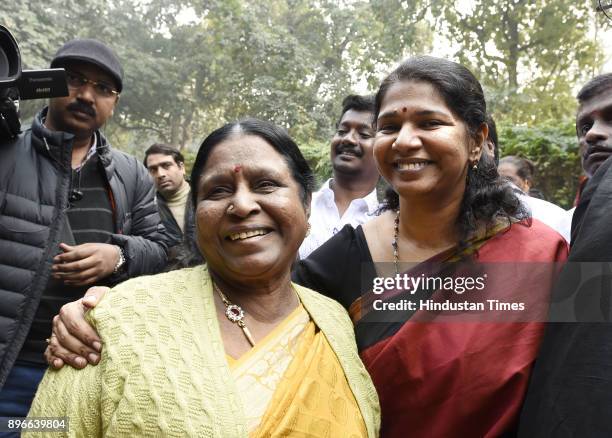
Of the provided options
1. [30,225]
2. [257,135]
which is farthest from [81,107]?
[257,135]

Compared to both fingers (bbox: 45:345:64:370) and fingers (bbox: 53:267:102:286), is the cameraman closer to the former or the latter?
fingers (bbox: 53:267:102:286)

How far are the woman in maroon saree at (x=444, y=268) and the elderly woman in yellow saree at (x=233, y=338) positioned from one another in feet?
0.58

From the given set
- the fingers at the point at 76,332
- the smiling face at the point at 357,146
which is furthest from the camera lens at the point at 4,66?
the smiling face at the point at 357,146

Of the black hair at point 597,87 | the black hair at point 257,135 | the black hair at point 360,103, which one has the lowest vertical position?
the black hair at point 257,135

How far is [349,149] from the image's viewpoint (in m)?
3.68

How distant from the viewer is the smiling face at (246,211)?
5.39ft

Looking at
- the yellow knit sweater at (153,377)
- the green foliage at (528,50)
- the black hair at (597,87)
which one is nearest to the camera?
the yellow knit sweater at (153,377)

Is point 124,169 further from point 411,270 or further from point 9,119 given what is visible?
point 411,270

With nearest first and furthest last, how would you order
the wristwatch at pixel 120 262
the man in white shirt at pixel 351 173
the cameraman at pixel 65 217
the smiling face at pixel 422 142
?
the smiling face at pixel 422 142, the cameraman at pixel 65 217, the wristwatch at pixel 120 262, the man in white shirt at pixel 351 173

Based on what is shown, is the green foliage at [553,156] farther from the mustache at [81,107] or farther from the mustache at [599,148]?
the mustache at [81,107]

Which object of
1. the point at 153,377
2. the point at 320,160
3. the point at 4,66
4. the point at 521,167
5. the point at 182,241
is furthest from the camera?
the point at 320,160

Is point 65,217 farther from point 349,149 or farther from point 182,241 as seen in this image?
point 349,149

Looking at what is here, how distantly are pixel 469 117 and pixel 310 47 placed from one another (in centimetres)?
1659

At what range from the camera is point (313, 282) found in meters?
2.17
